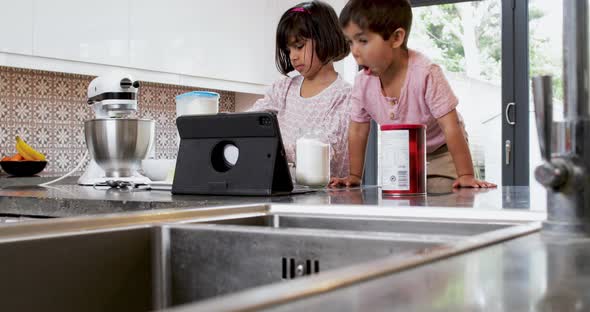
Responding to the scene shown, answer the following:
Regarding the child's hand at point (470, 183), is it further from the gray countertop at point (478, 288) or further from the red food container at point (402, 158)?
the gray countertop at point (478, 288)

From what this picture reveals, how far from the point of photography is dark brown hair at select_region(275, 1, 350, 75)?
2.44 metres

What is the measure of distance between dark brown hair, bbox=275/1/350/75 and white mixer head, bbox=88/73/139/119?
2.78 feet

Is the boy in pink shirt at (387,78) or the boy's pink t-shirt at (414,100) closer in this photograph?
the boy's pink t-shirt at (414,100)

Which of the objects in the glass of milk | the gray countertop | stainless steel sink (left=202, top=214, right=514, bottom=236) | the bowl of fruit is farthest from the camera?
the bowl of fruit

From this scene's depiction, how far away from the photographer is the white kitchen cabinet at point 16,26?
8.37ft

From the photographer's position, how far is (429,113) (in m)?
1.94

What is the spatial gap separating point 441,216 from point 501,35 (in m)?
3.09

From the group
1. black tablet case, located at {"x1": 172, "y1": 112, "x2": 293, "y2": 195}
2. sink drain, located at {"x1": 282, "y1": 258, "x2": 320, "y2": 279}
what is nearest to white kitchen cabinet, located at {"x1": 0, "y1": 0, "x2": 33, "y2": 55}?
black tablet case, located at {"x1": 172, "y1": 112, "x2": 293, "y2": 195}

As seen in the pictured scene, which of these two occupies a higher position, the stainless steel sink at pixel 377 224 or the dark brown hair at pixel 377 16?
the dark brown hair at pixel 377 16

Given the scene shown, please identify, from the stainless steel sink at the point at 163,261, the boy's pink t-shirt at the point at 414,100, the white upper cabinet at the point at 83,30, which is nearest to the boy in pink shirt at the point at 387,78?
the boy's pink t-shirt at the point at 414,100

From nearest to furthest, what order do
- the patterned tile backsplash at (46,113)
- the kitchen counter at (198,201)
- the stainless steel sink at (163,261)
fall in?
the stainless steel sink at (163,261), the kitchen counter at (198,201), the patterned tile backsplash at (46,113)

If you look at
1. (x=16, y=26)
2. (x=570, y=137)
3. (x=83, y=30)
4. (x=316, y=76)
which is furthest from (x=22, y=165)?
(x=570, y=137)

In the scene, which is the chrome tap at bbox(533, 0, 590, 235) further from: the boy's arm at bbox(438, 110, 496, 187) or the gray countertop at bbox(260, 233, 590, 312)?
the boy's arm at bbox(438, 110, 496, 187)

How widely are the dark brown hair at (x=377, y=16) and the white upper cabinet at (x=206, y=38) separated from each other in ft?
4.50
